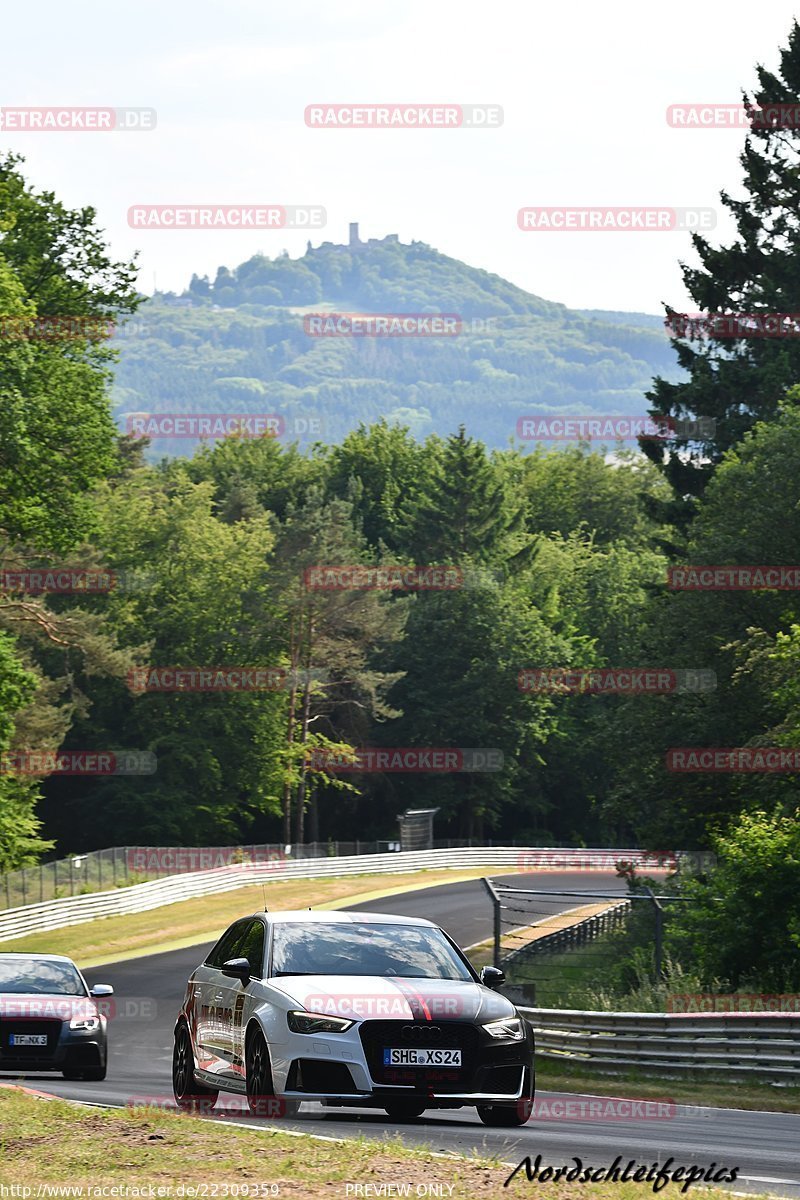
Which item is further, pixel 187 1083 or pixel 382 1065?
pixel 187 1083

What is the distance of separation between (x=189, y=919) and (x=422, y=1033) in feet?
146

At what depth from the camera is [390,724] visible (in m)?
93.8

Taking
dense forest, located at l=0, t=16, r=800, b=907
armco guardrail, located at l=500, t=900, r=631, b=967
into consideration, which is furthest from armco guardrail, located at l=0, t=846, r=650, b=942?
armco guardrail, located at l=500, t=900, r=631, b=967

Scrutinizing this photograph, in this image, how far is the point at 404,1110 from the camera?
1317 cm

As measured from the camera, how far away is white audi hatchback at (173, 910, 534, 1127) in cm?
1197

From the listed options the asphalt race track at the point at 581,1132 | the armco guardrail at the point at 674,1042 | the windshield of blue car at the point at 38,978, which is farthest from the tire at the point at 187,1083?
the armco guardrail at the point at 674,1042

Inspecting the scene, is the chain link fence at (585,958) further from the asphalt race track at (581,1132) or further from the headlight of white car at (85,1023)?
the headlight of white car at (85,1023)

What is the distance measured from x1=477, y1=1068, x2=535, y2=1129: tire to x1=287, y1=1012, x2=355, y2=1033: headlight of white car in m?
1.29

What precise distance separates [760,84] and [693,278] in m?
6.74

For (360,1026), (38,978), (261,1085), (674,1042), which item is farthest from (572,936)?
(360,1026)

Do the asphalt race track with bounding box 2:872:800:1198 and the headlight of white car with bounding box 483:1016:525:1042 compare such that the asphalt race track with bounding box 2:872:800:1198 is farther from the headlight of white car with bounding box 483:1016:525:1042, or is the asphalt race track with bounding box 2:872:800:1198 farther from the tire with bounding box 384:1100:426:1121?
the headlight of white car with bounding box 483:1016:525:1042

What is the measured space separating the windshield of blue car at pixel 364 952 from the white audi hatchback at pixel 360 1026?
11 millimetres

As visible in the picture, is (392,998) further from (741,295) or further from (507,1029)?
(741,295)

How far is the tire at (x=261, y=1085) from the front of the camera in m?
12.1
